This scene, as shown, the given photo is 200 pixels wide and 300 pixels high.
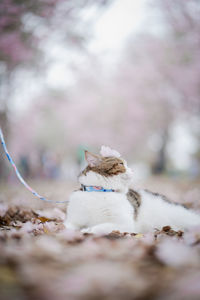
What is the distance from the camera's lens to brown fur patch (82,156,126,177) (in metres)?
2.96

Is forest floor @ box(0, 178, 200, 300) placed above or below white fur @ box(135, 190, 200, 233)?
below

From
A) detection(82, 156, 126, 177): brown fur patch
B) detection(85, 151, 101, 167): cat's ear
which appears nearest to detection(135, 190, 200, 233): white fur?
detection(82, 156, 126, 177): brown fur patch

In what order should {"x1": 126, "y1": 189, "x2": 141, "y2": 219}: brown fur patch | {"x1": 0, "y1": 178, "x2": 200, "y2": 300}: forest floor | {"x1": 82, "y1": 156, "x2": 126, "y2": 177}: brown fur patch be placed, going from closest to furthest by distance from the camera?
{"x1": 0, "y1": 178, "x2": 200, "y2": 300}: forest floor → {"x1": 82, "y1": 156, "x2": 126, "y2": 177}: brown fur patch → {"x1": 126, "y1": 189, "x2": 141, "y2": 219}: brown fur patch

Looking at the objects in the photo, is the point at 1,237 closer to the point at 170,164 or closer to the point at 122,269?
the point at 122,269

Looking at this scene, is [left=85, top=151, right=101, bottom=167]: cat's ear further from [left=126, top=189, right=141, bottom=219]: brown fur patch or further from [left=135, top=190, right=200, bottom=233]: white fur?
[left=135, top=190, right=200, bottom=233]: white fur

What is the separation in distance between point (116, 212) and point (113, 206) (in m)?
0.06

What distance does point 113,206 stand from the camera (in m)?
2.77

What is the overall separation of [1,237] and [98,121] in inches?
916

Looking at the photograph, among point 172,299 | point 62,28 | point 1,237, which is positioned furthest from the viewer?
point 62,28

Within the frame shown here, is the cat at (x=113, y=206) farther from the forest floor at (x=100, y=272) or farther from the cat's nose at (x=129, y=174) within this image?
the forest floor at (x=100, y=272)

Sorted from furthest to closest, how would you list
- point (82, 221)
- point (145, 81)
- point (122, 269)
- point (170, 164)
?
point (170, 164) < point (145, 81) < point (82, 221) < point (122, 269)

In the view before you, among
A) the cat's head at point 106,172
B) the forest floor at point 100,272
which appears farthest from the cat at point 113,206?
the forest floor at point 100,272

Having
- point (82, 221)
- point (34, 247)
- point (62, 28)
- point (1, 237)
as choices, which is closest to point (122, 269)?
point (34, 247)

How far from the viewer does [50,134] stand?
39.8 metres
